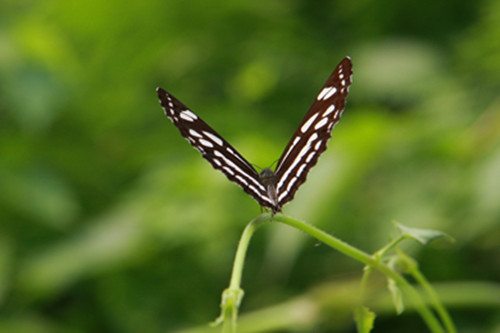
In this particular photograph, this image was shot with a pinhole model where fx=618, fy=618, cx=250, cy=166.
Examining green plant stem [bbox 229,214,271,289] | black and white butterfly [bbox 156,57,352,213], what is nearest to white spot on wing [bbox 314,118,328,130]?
black and white butterfly [bbox 156,57,352,213]

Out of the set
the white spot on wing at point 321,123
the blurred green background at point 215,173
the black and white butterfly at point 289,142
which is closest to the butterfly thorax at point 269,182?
the black and white butterfly at point 289,142

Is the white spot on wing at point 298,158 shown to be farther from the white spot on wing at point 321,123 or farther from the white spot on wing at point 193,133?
the white spot on wing at point 193,133

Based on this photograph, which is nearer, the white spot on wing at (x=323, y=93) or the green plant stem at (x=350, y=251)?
the green plant stem at (x=350, y=251)

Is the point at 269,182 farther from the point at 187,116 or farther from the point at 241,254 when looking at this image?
the point at 241,254

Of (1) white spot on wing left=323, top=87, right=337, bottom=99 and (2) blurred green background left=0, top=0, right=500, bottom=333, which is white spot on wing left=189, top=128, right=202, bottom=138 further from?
(2) blurred green background left=0, top=0, right=500, bottom=333

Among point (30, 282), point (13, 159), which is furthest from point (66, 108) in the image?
point (30, 282)
